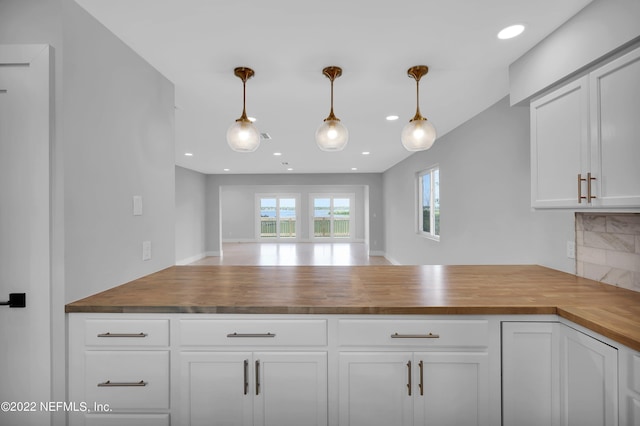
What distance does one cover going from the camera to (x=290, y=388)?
4.50 feet

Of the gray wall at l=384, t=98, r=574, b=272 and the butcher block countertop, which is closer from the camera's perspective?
the butcher block countertop

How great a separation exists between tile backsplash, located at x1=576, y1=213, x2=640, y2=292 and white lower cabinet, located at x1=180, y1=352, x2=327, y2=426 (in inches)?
67.8

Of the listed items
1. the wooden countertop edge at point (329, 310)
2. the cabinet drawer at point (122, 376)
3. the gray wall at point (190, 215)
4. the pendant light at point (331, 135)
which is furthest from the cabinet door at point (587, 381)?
the gray wall at point (190, 215)

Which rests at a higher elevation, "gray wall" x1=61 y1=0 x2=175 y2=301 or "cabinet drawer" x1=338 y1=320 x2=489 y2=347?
"gray wall" x1=61 y1=0 x2=175 y2=301

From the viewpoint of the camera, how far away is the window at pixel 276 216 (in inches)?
467

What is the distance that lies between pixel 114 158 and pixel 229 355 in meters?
1.34

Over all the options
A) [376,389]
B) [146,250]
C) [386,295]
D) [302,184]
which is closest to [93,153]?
[146,250]

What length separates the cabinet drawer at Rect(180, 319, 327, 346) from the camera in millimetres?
1380

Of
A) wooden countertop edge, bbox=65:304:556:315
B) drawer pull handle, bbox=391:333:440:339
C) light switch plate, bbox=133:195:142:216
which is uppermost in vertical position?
light switch plate, bbox=133:195:142:216

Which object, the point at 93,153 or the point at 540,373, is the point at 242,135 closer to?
the point at 93,153

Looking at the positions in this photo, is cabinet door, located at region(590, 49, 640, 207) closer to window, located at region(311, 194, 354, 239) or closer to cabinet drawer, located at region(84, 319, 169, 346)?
cabinet drawer, located at region(84, 319, 169, 346)

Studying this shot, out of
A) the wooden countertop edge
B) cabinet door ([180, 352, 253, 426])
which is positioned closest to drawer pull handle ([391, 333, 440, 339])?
the wooden countertop edge

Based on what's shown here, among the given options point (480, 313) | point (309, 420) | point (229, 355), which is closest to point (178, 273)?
point (229, 355)

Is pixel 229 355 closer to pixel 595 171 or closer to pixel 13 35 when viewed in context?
pixel 13 35
